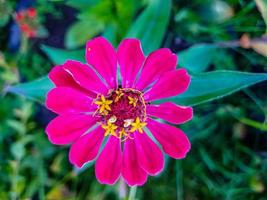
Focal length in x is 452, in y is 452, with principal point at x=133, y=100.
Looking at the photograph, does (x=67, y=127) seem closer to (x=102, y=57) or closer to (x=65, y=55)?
(x=102, y=57)

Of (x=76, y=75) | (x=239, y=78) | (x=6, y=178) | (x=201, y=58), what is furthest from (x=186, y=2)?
(x=6, y=178)

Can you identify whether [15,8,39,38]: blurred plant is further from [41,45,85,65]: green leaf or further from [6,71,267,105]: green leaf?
[6,71,267,105]: green leaf

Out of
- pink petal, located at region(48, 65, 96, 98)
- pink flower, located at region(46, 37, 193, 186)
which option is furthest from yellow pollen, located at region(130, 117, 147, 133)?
pink petal, located at region(48, 65, 96, 98)

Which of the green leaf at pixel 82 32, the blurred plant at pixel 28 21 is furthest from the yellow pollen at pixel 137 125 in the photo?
the blurred plant at pixel 28 21

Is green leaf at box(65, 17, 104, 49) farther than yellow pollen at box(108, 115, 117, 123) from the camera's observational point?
Yes

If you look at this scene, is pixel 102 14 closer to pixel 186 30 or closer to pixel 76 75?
pixel 186 30

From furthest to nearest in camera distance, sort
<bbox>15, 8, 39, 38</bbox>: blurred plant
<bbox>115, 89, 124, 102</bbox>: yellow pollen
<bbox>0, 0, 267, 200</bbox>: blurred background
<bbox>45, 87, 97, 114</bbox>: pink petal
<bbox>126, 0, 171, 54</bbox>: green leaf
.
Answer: <bbox>15, 8, 39, 38</bbox>: blurred plant
<bbox>0, 0, 267, 200</bbox>: blurred background
<bbox>126, 0, 171, 54</bbox>: green leaf
<bbox>115, 89, 124, 102</bbox>: yellow pollen
<bbox>45, 87, 97, 114</bbox>: pink petal

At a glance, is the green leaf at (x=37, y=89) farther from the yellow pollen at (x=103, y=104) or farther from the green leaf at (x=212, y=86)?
the green leaf at (x=212, y=86)
